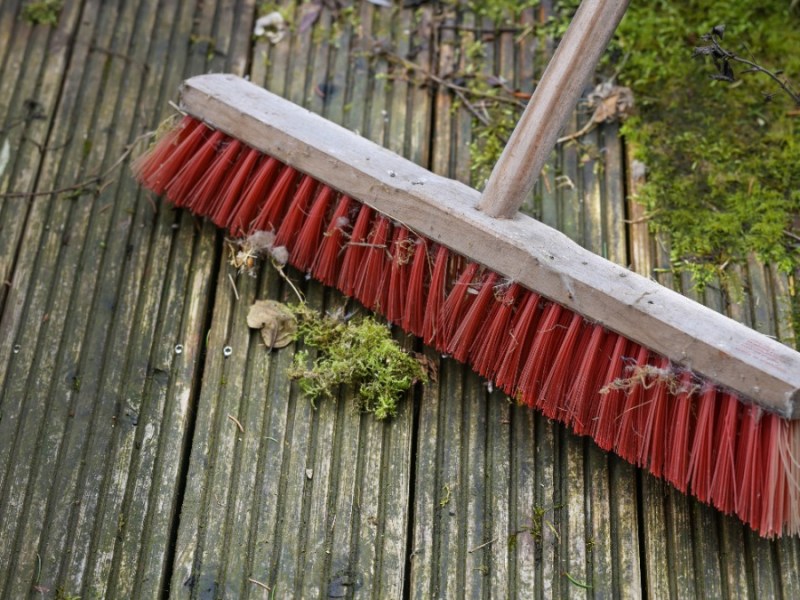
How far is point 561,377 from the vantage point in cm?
178

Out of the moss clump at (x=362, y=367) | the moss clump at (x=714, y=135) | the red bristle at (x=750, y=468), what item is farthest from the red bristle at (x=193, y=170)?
the red bristle at (x=750, y=468)

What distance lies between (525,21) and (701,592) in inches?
56.2

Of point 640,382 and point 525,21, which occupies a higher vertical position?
point 525,21

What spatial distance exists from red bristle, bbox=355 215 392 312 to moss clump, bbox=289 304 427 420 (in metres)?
0.05

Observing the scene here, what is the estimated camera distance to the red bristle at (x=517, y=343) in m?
1.78

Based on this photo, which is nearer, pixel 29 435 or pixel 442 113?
pixel 29 435

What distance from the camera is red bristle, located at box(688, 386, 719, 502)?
5.45ft

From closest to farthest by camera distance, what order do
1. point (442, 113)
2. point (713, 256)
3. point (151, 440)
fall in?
point (151, 440), point (713, 256), point (442, 113)

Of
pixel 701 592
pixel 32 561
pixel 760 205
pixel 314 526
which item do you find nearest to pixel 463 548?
pixel 314 526

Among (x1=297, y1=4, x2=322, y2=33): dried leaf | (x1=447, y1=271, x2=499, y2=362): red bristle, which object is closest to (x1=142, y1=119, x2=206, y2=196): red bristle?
(x1=297, y1=4, x2=322, y2=33): dried leaf

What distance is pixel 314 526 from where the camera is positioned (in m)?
1.76

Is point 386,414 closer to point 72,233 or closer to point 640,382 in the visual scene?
point 640,382

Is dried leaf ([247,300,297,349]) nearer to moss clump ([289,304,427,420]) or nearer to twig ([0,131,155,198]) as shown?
moss clump ([289,304,427,420])

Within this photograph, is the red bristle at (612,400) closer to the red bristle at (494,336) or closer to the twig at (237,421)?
the red bristle at (494,336)
